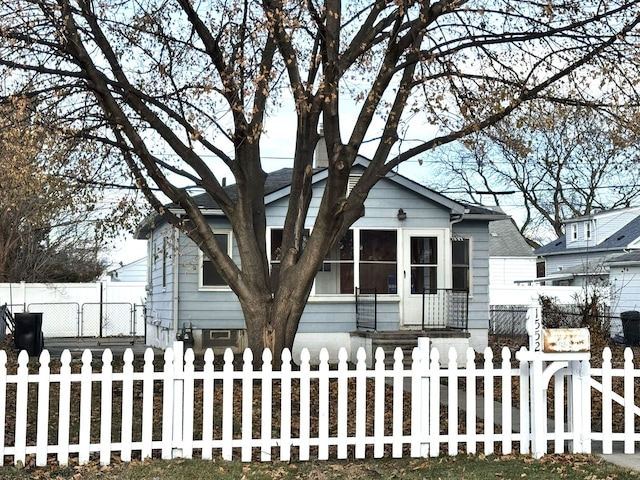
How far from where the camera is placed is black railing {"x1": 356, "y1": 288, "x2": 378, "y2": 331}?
1817 cm

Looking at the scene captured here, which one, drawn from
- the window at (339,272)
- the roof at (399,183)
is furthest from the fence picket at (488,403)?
the window at (339,272)

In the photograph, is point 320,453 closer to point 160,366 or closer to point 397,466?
point 397,466

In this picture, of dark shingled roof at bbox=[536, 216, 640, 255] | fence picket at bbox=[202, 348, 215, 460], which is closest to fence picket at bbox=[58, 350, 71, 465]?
fence picket at bbox=[202, 348, 215, 460]

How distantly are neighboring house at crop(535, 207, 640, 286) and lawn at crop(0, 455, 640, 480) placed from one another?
944 inches

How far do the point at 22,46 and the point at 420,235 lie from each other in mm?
10553

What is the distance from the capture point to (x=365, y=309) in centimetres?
1828

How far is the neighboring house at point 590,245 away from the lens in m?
31.6

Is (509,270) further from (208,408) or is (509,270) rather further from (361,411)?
(208,408)

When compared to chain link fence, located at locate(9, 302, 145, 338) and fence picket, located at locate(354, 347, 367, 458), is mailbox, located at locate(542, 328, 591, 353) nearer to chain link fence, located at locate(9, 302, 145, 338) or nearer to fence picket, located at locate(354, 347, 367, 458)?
fence picket, located at locate(354, 347, 367, 458)

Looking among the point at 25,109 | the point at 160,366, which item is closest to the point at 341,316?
the point at 160,366

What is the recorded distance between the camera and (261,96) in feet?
39.8

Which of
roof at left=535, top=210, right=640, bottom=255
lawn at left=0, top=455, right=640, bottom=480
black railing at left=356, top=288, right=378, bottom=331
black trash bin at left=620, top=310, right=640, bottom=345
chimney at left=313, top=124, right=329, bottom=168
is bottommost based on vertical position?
lawn at left=0, top=455, right=640, bottom=480

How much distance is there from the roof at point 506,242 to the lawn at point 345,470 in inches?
1367

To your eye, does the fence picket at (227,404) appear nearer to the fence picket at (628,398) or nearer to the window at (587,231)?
the fence picket at (628,398)
